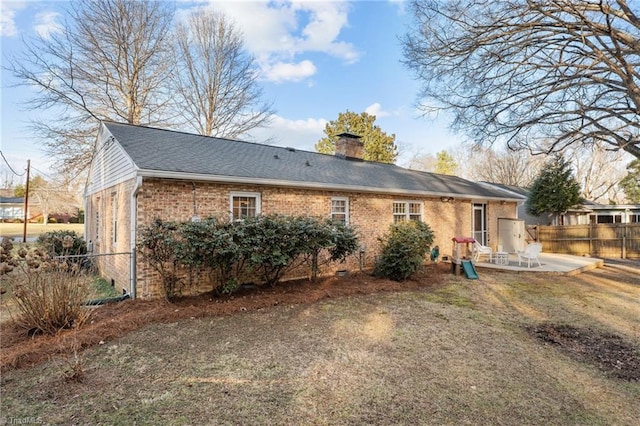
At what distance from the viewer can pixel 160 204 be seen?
692cm

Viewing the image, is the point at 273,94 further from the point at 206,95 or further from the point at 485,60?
the point at 485,60

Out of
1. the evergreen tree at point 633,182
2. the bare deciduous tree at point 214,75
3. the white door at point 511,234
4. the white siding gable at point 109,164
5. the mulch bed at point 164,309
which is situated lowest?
the mulch bed at point 164,309

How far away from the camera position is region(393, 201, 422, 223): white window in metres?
11.8

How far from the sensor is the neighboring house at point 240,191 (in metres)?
6.96

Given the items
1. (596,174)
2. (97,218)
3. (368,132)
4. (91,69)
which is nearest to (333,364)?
(97,218)

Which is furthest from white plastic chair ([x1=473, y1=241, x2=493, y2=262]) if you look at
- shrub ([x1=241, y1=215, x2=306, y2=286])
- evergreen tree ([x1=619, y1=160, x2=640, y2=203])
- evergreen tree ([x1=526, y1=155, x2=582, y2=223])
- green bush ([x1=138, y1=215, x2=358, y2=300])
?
evergreen tree ([x1=619, y1=160, x2=640, y2=203])

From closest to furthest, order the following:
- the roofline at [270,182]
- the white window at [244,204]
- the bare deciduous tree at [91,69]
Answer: the roofline at [270,182], the white window at [244,204], the bare deciduous tree at [91,69]

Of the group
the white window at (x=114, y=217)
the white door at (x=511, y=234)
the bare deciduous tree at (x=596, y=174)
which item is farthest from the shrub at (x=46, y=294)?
the bare deciduous tree at (x=596, y=174)

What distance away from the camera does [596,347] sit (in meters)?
4.89

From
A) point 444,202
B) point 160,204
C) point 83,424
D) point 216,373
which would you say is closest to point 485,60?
point 444,202

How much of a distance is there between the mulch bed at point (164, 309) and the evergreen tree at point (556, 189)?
43.0 ft

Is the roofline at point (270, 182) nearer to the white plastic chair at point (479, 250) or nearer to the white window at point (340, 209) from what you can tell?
the white window at point (340, 209)

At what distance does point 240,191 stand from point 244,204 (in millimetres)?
378

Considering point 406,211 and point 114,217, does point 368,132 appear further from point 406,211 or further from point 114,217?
point 114,217
